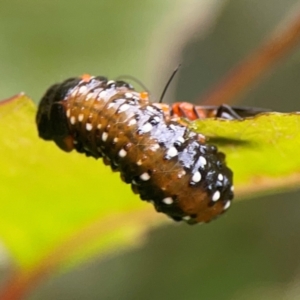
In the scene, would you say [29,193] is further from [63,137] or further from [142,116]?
[142,116]

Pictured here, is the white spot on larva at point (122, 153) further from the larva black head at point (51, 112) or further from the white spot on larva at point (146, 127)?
the larva black head at point (51, 112)

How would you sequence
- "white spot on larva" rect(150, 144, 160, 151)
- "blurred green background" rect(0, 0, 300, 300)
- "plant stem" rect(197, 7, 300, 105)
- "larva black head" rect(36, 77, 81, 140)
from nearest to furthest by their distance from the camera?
"white spot on larva" rect(150, 144, 160, 151) < "larva black head" rect(36, 77, 81, 140) < "plant stem" rect(197, 7, 300, 105) < "blurred green background" rect(0, 0, 300, 300)

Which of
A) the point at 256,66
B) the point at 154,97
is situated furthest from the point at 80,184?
the point at 154,97

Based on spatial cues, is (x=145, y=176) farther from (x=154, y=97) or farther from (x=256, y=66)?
(x=154, y=97)

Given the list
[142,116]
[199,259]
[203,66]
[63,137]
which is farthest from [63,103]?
[203,66]

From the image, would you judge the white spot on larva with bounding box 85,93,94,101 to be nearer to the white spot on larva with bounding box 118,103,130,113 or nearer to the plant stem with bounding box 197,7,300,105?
the white spot on larva with bounding box 118,103,130,113

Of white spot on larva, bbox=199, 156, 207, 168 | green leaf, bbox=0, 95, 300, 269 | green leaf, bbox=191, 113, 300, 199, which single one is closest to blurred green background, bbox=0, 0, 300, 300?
green leaf, bbox=0, 95, 300, 269

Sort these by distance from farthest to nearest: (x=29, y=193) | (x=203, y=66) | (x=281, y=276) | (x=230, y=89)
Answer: (x=203, y=66), (x=281, y=276), (x=230, y=89), (x=29, y=193)
